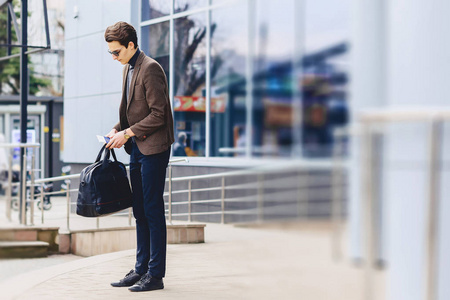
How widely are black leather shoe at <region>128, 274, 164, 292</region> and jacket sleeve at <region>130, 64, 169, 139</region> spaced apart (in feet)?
2.42

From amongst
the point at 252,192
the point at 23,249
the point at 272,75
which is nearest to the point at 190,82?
the point at 272,75

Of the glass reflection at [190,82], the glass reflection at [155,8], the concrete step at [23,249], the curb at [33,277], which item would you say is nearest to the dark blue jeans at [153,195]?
the curb at [33,277]

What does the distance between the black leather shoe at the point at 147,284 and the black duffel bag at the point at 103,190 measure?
39cm

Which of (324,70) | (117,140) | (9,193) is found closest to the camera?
(117,140)

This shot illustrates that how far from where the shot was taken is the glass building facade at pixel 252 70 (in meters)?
6.93

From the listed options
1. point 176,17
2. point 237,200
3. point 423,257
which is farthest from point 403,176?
point 176,17

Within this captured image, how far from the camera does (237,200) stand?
6.98 metres

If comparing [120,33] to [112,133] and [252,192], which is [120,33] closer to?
[112,133]

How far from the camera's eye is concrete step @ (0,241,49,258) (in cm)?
500

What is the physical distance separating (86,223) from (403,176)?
537 cm

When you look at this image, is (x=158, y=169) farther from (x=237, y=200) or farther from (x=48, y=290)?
(x=237, y=200)

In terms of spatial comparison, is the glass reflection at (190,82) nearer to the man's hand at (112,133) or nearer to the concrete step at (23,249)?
the concrete step at (23,249)

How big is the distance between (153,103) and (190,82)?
4.59 metres

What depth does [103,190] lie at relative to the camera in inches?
155
